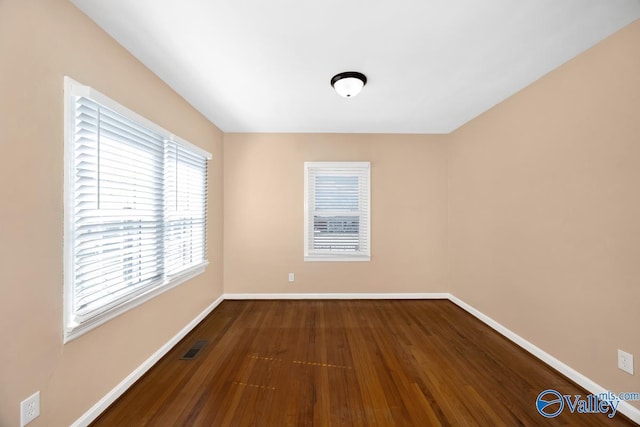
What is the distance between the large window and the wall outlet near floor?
3438 millimetres

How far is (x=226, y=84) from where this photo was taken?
7.72 ft

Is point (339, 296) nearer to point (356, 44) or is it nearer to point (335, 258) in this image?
point (335, 258)

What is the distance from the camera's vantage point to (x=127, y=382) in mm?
1834

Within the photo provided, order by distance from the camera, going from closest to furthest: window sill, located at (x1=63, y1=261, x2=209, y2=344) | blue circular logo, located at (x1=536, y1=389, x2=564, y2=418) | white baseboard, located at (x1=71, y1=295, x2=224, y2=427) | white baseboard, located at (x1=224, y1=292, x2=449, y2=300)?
window sill, located at (x1=63, y1=261, x2=209, y2=344) < white baseboard, located at (x1=71, y1=295, x2=224, y2=427) < blue circular logo, located at (x1=536, y1=389, x2=564, y2=418) < white baseboard, located at (x1=224, y1=292, x2=449, y2=300)

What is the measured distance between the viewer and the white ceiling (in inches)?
58.4

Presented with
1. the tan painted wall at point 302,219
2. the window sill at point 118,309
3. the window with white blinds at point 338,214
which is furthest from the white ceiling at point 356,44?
the window sill at point 118,309

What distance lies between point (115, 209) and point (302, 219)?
7.73ft

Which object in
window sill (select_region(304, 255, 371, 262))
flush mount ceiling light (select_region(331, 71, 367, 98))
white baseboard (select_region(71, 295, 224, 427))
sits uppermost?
flush mount ceiling light (select_region(331, 71, 367, 98))

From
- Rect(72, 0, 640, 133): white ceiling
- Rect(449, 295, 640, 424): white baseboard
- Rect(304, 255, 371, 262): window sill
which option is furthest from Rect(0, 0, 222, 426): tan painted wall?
Rect(449, 295, 640, 424): white baseboard

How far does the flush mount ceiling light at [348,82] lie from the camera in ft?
7.01

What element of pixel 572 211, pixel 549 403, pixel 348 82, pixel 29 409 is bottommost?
pixel 549 403

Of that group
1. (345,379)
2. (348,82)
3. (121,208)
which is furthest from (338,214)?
(121,208)

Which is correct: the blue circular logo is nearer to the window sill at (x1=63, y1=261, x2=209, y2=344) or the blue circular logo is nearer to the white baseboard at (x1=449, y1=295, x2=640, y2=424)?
the white baseboard at (x1=449, y1=295, x2=640, y2=424)

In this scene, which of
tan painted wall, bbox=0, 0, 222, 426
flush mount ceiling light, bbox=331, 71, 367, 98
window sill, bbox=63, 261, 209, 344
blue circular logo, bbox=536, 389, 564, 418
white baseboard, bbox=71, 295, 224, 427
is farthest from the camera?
flush mount ceiling light, bbox=331, 71, 367, 98
